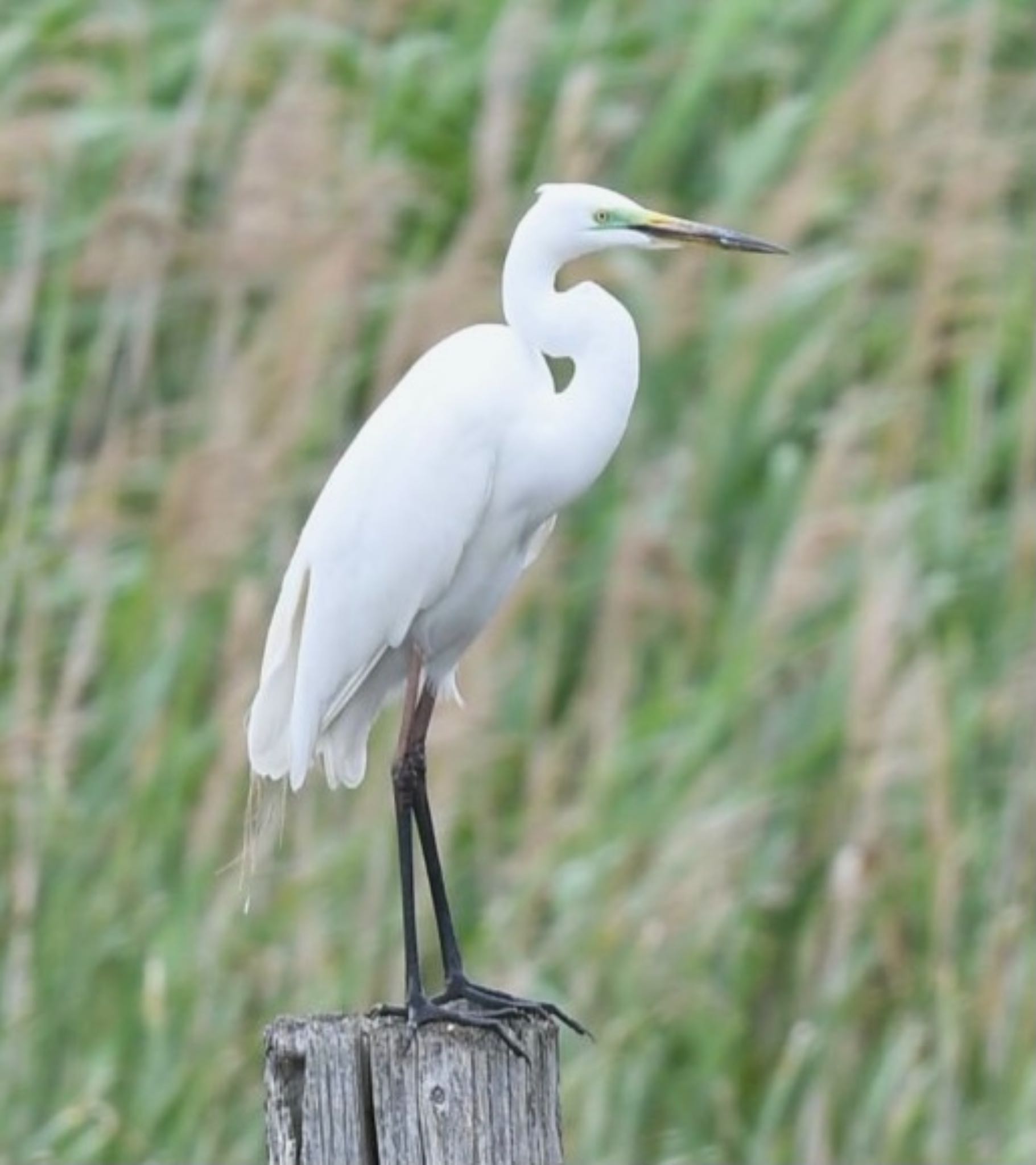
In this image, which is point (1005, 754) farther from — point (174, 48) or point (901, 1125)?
point (174, 48)

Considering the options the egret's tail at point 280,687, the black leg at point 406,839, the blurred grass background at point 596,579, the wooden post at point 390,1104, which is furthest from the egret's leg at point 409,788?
the wooden post at point 390,1104

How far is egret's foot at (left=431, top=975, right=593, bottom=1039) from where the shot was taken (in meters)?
2.08

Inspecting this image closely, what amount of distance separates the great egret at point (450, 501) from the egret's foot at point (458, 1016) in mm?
20

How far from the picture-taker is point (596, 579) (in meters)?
3.19

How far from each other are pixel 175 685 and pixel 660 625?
547mm

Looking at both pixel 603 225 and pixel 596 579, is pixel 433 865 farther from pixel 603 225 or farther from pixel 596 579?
pixel 596 579

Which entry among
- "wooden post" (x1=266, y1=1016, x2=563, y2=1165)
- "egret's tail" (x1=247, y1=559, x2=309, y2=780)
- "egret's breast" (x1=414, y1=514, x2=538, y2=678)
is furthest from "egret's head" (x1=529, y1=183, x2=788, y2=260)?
"wooden post" (x1=266, y1=1016, x2=563, y2=1165)

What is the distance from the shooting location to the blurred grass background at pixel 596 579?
9.49 ft

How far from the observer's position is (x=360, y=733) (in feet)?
8.25

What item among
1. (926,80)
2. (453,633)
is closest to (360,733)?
(453,633)

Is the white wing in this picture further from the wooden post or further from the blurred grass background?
the wooden post

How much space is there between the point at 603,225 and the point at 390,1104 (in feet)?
2.41

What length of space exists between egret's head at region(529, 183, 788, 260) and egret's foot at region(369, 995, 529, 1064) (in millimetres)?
575

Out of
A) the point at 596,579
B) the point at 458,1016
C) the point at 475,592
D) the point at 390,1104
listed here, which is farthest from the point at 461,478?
the point at 596,579
